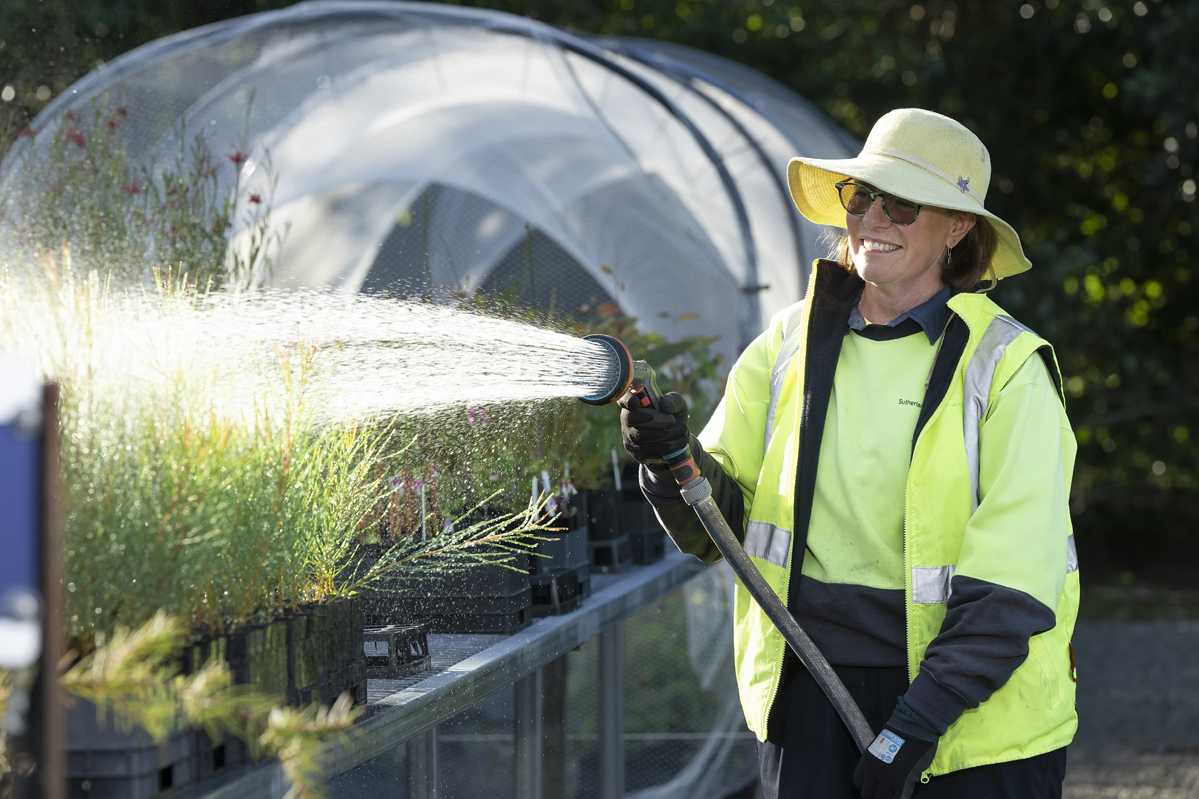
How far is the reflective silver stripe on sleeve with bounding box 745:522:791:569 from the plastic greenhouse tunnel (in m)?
0.54

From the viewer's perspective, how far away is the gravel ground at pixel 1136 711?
485cm

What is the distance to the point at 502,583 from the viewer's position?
8.52ft

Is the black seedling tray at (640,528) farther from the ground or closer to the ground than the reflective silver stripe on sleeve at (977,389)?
closer to the ground

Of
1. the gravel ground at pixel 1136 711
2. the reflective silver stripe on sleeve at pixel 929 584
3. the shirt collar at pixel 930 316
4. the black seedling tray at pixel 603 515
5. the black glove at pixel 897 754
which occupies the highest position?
the shirt collar at pixel 930 316

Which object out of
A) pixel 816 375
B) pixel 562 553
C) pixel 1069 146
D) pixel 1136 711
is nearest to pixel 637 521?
pixel 562 553

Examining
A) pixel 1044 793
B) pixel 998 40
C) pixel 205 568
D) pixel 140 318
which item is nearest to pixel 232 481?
pixel 205 568

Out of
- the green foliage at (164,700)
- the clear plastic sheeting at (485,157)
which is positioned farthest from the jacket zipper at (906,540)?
the clear plastic sheeting at (485,157)

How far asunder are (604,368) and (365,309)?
0.82m

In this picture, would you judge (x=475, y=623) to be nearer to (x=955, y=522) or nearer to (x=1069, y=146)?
(x=955, y=522)

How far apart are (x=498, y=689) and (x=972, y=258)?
4.15 feet

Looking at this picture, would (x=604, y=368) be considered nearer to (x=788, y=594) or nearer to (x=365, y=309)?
(x=788, y=594)

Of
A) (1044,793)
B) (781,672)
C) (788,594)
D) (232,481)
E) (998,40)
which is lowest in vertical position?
(1044,793)

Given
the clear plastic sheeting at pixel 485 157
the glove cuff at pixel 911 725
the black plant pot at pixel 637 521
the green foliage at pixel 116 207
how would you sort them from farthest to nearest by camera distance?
the clear plastic sheeting at pixel 485 157 → the black plant pot at pixel 637 521 → the green foliage at pixel 116 207 → the glove cuff at pixel 911 725

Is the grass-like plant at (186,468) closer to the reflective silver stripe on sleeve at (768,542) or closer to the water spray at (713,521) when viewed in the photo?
the water spray at (713,521)
